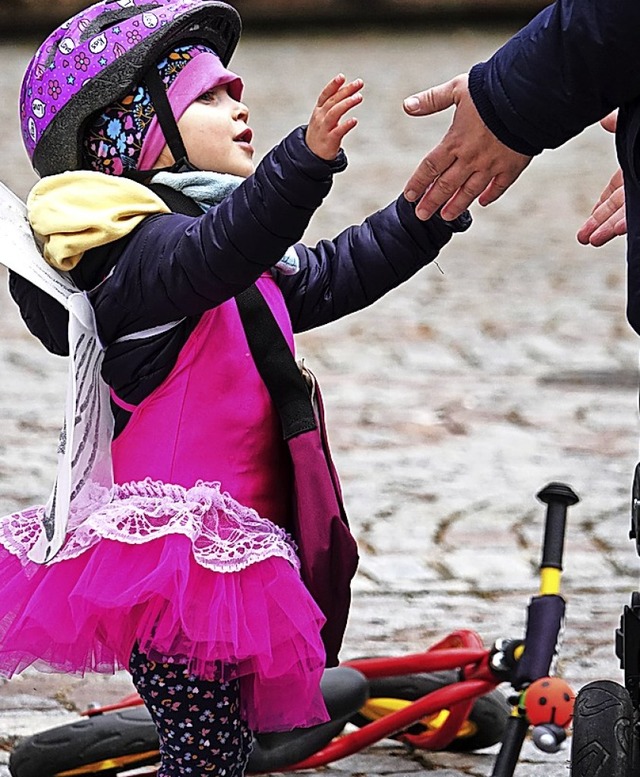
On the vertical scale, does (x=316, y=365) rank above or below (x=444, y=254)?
below

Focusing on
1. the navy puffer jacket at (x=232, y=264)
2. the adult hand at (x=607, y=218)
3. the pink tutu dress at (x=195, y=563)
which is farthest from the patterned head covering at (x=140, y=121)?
the adult hand at (x=607, y=218)

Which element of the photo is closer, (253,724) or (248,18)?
(253,724)

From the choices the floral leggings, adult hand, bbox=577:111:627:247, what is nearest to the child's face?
adult hand, bbox=577:111:627:247

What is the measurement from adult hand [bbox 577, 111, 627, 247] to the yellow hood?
2.43 ft

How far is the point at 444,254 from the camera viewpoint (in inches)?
349

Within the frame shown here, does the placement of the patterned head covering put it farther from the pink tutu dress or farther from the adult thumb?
the adult thumb

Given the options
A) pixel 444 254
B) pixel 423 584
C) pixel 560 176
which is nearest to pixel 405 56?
pixel 560 176

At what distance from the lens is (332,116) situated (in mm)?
2094

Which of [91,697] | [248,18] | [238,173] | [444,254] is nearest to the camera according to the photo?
[238,173]

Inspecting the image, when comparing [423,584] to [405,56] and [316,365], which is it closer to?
[316,365]

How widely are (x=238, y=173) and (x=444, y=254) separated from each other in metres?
6.50

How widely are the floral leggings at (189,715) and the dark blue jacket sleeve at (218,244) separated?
55 centimetres

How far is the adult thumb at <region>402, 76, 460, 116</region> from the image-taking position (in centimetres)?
218

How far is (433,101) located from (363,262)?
17.4 inches
